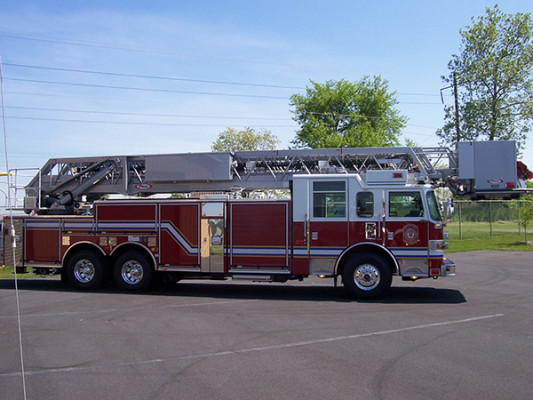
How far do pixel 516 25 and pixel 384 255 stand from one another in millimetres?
25398

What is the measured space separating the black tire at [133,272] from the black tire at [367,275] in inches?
186

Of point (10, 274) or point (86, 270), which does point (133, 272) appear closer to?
point (86, 270)

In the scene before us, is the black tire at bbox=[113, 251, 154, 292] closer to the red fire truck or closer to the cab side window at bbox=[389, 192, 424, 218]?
the red fire truck

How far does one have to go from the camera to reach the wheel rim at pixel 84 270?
12648 millimetres

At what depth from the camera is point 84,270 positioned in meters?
12.7

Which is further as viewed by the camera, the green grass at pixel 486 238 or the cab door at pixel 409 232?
the green grass at pixel 486 238

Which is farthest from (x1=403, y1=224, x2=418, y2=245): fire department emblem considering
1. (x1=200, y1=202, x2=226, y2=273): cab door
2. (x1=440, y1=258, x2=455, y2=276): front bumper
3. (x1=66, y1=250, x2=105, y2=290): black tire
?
(x1=66, y1=250, x2=105, y2=290): black tire

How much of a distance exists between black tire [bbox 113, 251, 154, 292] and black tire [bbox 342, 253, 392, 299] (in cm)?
471

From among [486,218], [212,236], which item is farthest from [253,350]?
[486,218]

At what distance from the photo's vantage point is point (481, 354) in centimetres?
655

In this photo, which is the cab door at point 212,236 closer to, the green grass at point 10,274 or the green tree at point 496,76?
the green grass at point 10,274

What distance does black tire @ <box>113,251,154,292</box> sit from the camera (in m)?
12.2

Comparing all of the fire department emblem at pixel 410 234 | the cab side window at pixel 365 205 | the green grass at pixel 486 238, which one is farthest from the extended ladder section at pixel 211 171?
the green grass at pixel 486 238

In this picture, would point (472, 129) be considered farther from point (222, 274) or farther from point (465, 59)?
point (222, 274)
